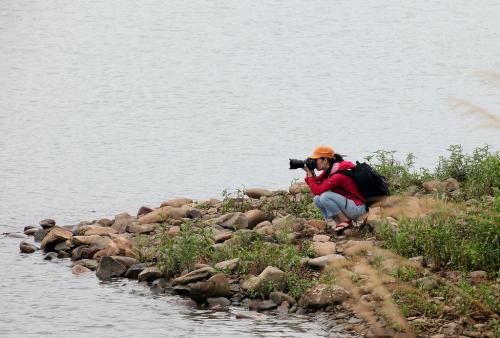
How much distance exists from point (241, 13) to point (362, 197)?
3099 cm

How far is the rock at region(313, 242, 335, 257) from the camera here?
41.4ft

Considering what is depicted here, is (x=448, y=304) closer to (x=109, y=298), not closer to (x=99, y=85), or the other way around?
(x=109, y=298)

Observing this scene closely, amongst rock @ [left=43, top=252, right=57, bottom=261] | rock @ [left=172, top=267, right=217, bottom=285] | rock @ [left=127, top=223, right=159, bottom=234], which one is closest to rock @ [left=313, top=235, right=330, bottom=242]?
rock @ [left=172, top=267, right=217, bottom=285]

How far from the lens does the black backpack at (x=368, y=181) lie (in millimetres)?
12820

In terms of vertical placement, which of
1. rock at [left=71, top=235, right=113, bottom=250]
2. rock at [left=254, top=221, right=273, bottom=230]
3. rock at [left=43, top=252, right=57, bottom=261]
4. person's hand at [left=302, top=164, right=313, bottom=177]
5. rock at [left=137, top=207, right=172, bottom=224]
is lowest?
rock at [left=43, top=252, right=57, bottom=261]

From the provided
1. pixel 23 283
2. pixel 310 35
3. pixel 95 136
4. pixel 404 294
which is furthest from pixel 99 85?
pixel 404 294

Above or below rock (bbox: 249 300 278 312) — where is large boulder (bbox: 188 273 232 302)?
above

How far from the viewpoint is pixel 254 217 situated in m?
14.1

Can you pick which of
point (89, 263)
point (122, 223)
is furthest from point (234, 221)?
point (122, 223)

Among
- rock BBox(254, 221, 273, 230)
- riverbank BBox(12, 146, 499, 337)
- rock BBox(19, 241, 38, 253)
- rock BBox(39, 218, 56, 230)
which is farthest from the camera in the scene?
rock BBox(39, 218, 56, 230)

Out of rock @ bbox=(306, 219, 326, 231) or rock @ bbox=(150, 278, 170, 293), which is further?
rock @ bbox=(306, 219, 326, 231)

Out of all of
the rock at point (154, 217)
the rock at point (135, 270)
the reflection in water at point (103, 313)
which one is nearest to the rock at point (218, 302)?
the reflection in water at point (103, 313)

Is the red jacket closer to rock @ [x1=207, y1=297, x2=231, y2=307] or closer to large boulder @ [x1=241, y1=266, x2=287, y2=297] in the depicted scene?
large boulder @ [x1=241, y1=266, x2=287, y2=297]

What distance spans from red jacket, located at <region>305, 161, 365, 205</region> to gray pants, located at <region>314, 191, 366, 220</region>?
48mm
